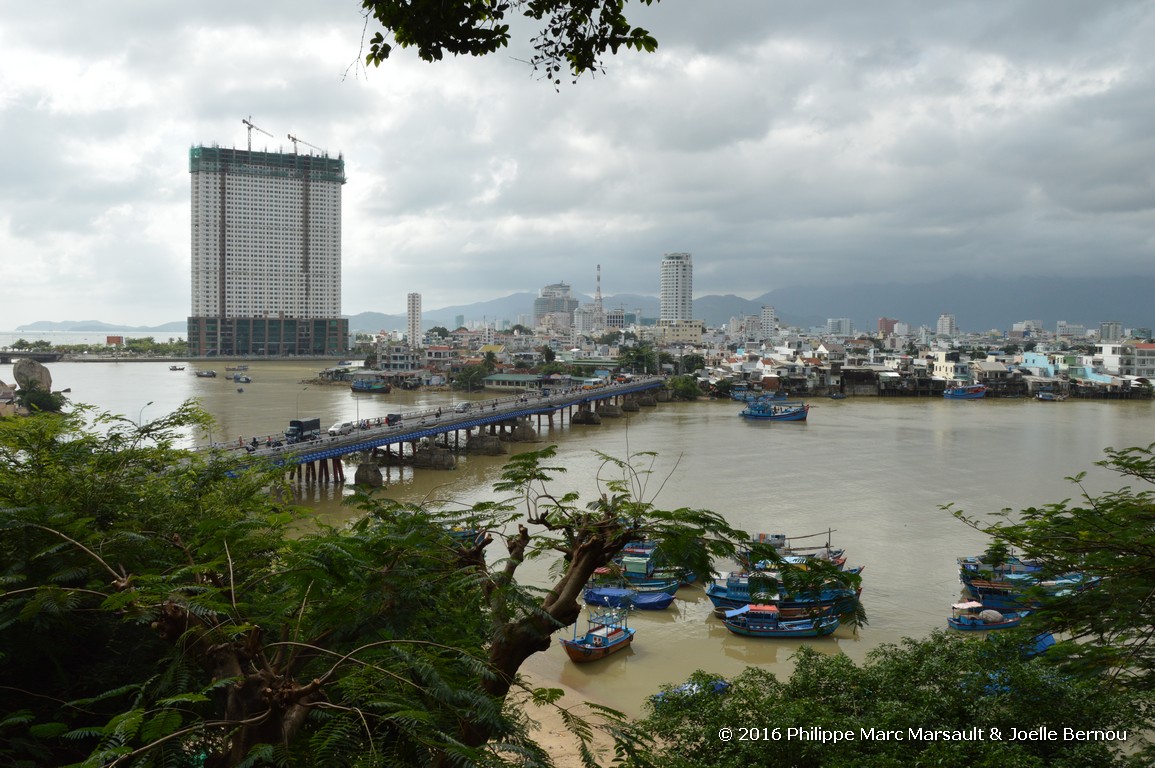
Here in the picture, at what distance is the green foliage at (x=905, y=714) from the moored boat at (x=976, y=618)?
649 cm

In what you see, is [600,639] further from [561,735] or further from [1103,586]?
[1103,586]

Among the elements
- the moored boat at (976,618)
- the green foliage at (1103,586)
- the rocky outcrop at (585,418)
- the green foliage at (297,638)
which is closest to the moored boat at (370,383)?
the rocky outcrop at (585,418)

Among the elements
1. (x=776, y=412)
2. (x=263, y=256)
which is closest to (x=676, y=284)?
(x=263, y=256)

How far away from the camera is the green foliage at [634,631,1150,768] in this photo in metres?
5.02

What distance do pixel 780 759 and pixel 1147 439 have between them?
123ft

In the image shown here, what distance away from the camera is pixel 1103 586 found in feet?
18.1

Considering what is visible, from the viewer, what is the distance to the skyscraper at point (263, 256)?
9081cm

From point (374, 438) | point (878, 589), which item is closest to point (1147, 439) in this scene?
point (878, 589)

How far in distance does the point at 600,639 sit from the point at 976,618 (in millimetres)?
6229

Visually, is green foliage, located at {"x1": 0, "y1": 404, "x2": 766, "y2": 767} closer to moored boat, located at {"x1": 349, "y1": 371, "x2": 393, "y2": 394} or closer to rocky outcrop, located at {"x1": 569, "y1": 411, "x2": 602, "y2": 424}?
rocky outcrop, located at {"x1": 569, "y1": 411, "x2": 602, "y2": 424}

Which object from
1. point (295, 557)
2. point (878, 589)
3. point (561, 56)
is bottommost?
point (878, 589)

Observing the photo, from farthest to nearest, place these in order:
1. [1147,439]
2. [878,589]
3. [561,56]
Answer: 1. [1147,439]
2. [878,589]
3. [561,56]

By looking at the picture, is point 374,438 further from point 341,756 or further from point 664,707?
point 341,756

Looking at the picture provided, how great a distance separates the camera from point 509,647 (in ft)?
10.5
